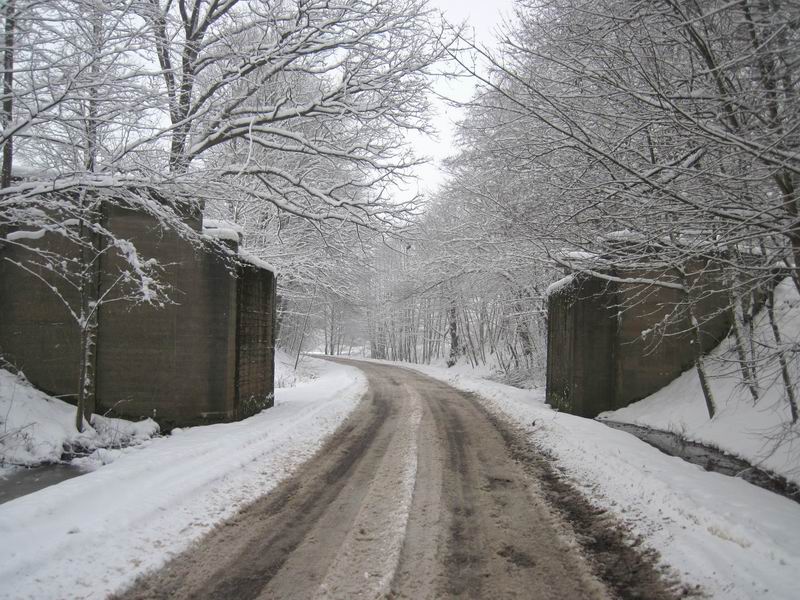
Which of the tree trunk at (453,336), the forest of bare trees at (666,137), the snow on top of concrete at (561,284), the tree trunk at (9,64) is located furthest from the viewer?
the tree trunk at (453,336)

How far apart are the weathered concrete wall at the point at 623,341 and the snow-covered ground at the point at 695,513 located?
361 cm

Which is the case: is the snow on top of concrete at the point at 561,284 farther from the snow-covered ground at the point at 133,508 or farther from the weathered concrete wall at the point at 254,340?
the snow-covered ground at the point at 133,508

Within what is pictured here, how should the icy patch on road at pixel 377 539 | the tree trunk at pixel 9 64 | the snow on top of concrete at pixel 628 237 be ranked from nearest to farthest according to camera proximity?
1. the icy patch on road at pixel 377 539
2. the tree trunk at pixel 9 64
3. the snow on top of concrete at pixel 628 237

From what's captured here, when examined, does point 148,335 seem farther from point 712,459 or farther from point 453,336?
point 453,336

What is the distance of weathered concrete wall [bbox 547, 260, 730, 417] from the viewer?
10.9 meters

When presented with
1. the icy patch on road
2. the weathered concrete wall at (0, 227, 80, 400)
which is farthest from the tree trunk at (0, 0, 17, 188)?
the icy patch on road

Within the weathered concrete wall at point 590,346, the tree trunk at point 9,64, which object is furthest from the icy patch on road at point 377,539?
the weathered concrete wall at point 590,346

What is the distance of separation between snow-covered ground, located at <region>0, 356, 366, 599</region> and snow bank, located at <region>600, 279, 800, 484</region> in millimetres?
5909

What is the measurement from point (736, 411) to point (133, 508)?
9139 mm

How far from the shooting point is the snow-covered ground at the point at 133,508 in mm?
3369

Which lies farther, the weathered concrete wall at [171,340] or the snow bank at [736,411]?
the weathered concrete wall at [171,340]

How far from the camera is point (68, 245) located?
8125mm

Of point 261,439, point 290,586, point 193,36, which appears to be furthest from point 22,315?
point 290,586

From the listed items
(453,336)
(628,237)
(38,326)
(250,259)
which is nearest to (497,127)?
(628,237)
